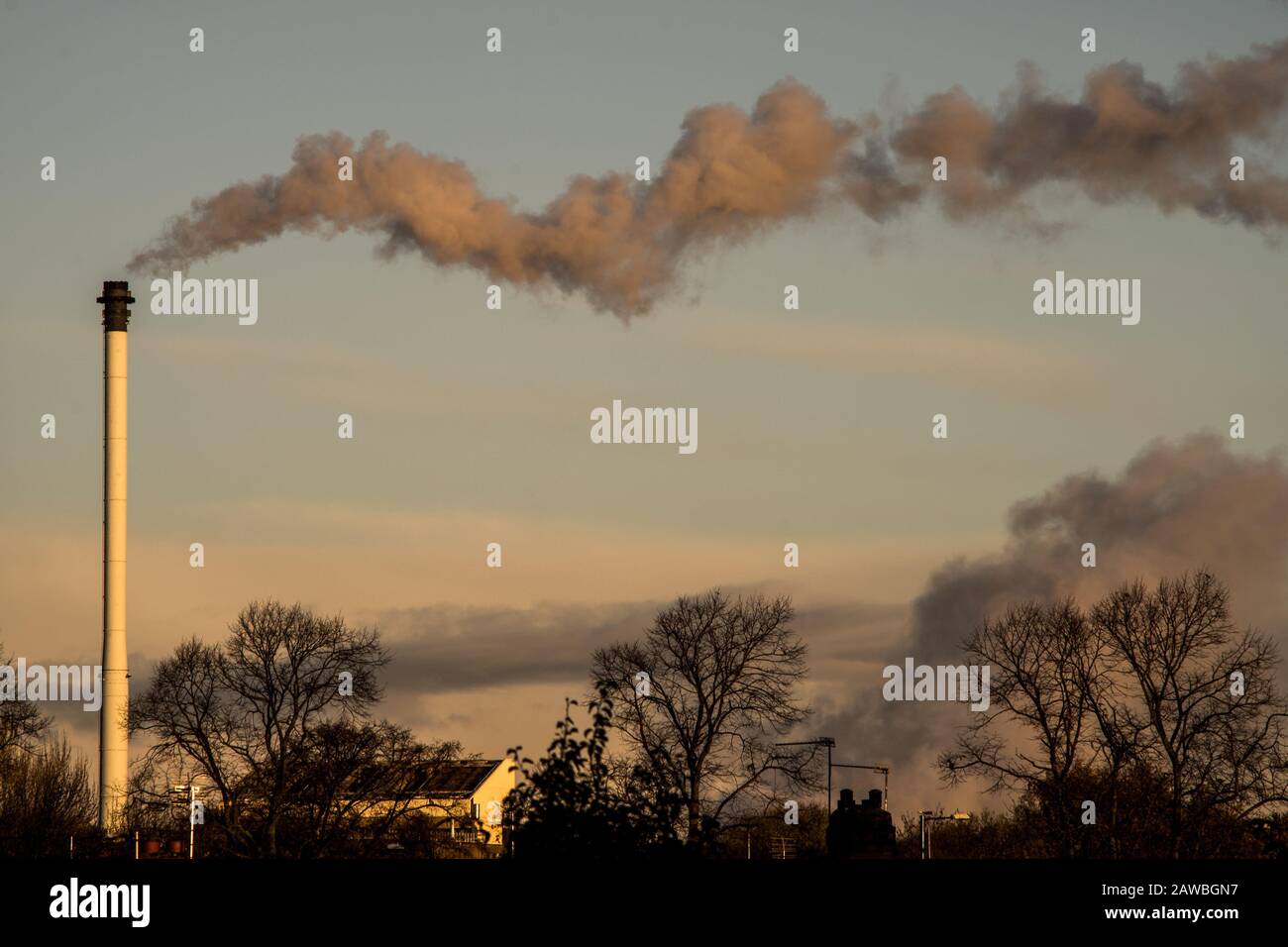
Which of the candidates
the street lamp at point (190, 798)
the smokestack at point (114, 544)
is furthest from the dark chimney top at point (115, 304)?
the street lamp at point (190, 798)

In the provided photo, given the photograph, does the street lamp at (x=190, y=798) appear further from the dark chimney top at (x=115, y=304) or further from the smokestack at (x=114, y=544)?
the dark chimney top at (x=115, y=304)

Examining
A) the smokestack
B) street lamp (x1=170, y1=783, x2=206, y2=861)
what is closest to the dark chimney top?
the smokestack

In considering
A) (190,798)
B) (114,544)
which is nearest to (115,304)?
(114,544)

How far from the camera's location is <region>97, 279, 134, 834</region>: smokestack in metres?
72.2

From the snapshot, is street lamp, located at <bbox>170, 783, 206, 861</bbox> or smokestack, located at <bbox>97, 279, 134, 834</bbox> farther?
smokestack, located at <bbox>97, 279, 134, 834</bbox>

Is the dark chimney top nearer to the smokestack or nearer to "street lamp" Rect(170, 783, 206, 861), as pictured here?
the smokestack

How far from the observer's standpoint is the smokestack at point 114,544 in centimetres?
7219

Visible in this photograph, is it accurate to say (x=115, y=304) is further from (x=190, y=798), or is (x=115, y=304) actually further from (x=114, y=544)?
(x=190, y=798)

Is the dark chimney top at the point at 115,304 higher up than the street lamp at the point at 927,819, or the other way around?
the dark chimney top at the point at 115,304

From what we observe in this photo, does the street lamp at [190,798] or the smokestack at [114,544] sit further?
the smokestack at [114,544]

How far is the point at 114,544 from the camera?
74438mm

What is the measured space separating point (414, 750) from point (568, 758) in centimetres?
4905

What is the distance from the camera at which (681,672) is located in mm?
64625
